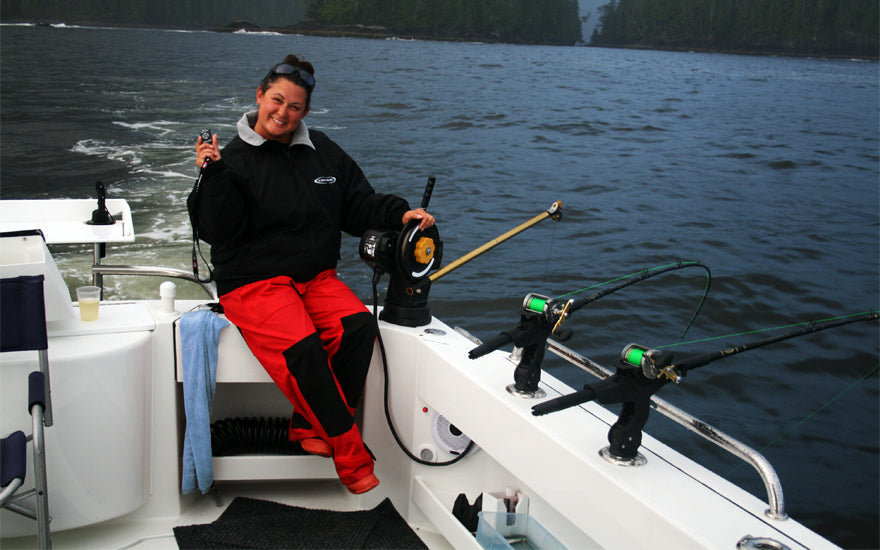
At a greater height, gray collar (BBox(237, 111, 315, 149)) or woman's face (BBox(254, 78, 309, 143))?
woman's face (BBox(254, 78, 309, 143))

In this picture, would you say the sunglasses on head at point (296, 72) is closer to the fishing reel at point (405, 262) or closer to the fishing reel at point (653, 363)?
the fishing reel at point (405, 262)

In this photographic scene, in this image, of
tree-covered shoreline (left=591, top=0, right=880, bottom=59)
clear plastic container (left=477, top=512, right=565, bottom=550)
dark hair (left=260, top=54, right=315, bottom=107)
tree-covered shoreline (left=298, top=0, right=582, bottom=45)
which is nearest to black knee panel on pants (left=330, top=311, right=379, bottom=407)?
clear plastic container (left=477, top=512, right=565, bottom=550)

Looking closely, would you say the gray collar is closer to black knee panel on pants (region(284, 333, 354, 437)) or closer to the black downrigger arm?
black knee panel on pants (region(284, 333, 354, 437))

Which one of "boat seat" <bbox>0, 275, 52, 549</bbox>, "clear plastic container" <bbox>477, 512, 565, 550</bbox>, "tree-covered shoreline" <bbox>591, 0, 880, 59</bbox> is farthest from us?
"tree-covered shoreline" <bbox>591, 0, 880, 59</bbox>

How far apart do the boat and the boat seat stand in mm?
140

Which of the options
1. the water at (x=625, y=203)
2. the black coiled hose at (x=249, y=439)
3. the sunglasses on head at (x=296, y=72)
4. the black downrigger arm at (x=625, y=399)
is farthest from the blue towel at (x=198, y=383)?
the water at (x=625, y=203)

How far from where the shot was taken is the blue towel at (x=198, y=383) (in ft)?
6.31

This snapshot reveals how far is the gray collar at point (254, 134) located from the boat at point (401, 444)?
0.31 meters

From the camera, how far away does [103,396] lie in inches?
70.1

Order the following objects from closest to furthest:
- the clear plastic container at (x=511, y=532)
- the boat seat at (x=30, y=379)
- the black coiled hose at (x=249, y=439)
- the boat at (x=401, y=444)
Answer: the boat at (x=401, y=444) < the boat seat at (x=30, y=379) < the clear plastic container at (x=511, y=532) < the black coiled hose at (x=249, y=439)

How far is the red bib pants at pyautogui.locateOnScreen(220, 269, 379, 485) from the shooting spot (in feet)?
6.08

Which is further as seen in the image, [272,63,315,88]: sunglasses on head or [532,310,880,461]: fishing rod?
[272,63,315,88]: sunglasses on head

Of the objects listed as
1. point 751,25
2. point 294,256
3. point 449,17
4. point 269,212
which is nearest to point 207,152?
point 269,212

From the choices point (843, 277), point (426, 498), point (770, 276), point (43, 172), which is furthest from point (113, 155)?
point (426, 498)
